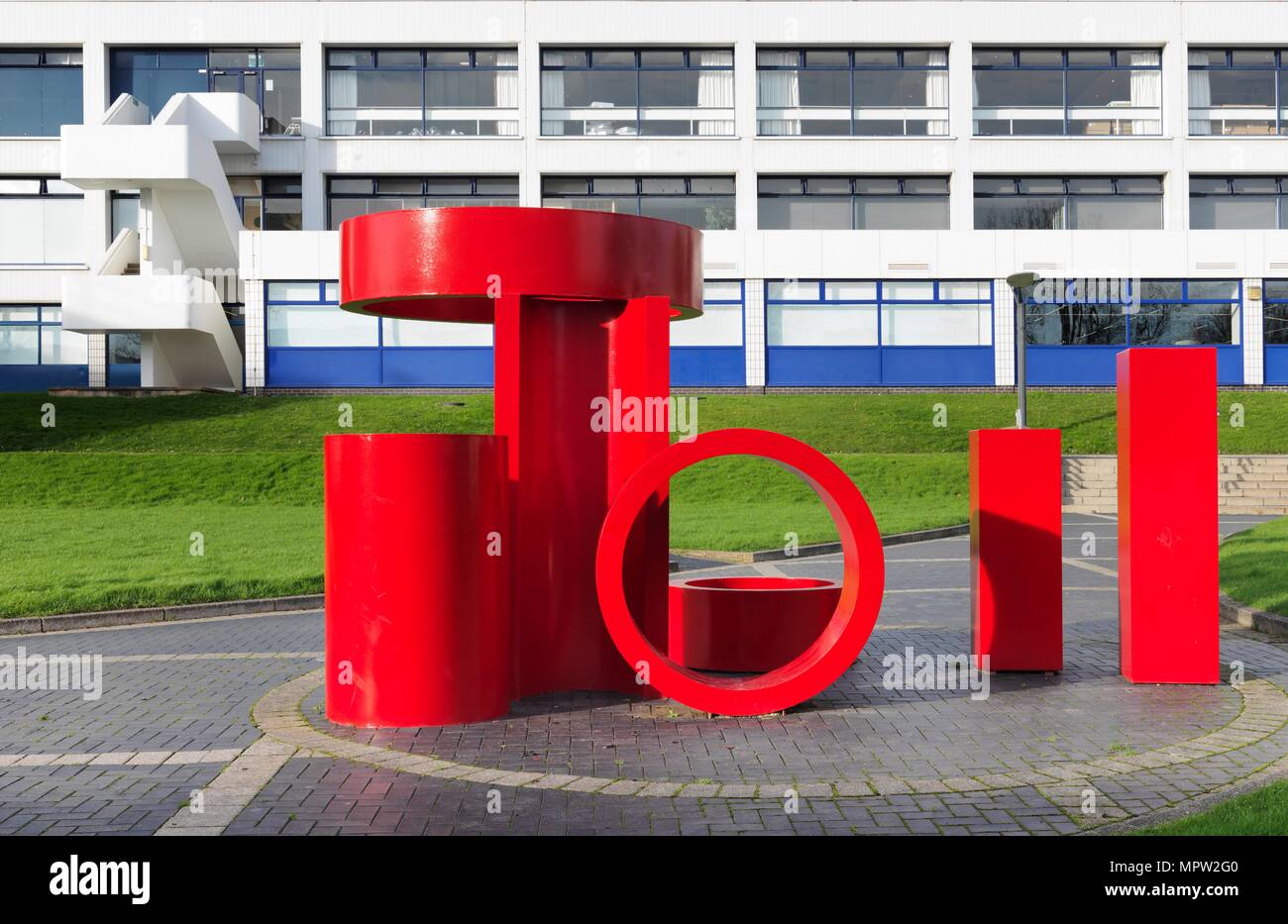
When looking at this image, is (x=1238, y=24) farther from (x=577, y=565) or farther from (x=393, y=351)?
(x=577, y=565)

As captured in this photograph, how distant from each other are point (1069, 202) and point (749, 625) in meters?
30.7

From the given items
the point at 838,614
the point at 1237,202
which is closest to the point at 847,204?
the point at 1237,202

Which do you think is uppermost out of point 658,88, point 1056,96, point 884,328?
point 658,88

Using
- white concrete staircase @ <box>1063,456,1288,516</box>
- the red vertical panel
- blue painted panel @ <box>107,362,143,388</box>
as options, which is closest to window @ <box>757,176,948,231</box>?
white concrete staircase @ <box>1063,456,1288,516</box>

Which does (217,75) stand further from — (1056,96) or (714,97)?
(1056,96)

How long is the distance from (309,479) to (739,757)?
59.2 ft

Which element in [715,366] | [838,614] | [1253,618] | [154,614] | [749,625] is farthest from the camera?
[715,366]

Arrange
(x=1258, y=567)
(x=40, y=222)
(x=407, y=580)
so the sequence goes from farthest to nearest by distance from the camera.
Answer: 1. (x=40, y=222)
2. (x=1258, y=567)
3. (x=407, y=580)

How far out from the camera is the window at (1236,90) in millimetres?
36750

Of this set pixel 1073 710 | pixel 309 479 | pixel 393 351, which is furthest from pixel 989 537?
pixel 393 351

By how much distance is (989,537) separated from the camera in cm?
952

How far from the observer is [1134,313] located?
35375 mm

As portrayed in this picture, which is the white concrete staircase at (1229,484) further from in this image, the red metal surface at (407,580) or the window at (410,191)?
the red metal surface at (407,580)

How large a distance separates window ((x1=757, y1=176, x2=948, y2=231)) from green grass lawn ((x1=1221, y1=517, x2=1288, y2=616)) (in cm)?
2033
